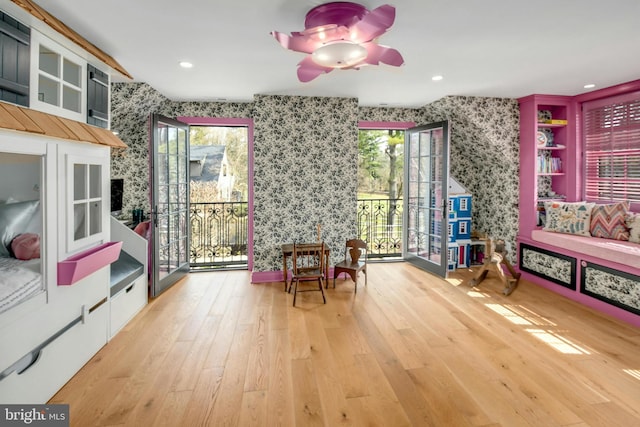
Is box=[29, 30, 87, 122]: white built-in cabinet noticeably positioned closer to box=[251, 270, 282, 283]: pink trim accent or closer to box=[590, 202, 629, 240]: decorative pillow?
Answer: box=[251, 270, 282, 283]: pink trim accent

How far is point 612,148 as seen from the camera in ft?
13.6

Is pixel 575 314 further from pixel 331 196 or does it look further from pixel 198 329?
pixel 198 329

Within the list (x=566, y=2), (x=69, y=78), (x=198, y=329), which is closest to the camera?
(x=566, y=2)

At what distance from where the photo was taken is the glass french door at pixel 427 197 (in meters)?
4.59

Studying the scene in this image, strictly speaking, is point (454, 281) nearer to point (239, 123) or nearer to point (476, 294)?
point (476, 294)

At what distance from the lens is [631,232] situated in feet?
12.2

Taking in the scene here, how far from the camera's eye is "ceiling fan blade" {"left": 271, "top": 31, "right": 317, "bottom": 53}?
2.00 m

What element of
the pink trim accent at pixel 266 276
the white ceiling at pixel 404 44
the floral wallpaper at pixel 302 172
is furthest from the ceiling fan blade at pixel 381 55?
the pink trim accent at pixel 266 276

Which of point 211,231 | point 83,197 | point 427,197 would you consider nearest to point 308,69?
point 83,197

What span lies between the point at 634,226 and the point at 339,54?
387 cm

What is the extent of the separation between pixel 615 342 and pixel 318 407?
267 cm

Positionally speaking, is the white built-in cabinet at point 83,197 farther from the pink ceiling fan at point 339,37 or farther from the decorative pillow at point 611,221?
the decorative pillow at point 611,221

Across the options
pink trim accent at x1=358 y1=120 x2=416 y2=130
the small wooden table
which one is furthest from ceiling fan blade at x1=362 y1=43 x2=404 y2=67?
pink trim accent at x1=358 y1=120 x2=416 y2=130

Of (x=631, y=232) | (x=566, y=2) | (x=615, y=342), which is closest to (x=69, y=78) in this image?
(x=566, y=2)
